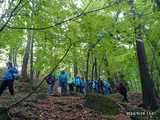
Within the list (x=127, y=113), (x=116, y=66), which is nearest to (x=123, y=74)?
(x=116, y=66)

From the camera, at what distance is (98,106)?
1267cm

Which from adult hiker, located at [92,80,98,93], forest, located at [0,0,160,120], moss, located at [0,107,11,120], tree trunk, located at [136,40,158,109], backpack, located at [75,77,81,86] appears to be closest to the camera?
forest, located at [0,0,160,120]

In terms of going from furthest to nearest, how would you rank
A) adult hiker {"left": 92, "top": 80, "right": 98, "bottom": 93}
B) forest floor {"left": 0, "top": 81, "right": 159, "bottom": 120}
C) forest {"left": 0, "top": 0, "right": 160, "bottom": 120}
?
adult hiker {"left": 92, "top": 80, "right": 98, "bottom": 93}
forest floor {"left": 0, "top": 81, "right": 159, "bottom": 120}
forest {"left": 0, "top": 0, "right": 160, "bottom": 120}

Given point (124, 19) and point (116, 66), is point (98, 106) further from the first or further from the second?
point (116, 66)

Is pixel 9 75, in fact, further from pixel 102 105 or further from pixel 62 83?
pixel 62 83

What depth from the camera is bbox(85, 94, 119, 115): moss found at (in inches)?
492

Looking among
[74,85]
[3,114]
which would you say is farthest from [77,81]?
[3,114]

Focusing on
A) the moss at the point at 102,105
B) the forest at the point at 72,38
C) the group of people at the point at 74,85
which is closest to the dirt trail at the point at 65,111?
the forest at the point at 72,38

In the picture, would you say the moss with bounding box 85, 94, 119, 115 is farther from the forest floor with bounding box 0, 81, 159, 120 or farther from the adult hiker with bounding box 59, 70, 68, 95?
the adult hiker with bounding box 59, 70, 68, 95

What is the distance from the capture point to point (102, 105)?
41.9 ft

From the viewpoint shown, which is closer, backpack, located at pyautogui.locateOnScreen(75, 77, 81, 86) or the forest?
the forest

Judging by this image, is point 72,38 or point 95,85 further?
point 95,85

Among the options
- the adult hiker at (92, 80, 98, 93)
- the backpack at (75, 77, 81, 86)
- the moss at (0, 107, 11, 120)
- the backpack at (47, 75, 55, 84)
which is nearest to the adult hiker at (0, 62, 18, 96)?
the backpack at (47, 75, 55, 84)

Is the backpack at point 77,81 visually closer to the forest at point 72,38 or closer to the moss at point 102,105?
the forest at point 72,38
